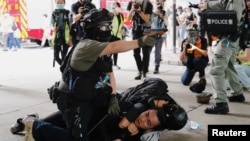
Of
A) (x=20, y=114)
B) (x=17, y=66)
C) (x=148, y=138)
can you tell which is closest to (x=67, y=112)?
(x=148, y=138)

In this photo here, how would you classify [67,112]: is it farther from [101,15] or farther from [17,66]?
[17,66]

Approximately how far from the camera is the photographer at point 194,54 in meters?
5.87

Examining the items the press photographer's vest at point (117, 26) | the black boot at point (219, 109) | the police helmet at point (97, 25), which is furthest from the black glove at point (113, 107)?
the press photographer's vest at point (117, 26)

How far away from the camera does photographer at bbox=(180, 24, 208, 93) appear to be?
587cm

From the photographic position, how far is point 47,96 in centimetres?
551

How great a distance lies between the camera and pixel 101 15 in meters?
3.03

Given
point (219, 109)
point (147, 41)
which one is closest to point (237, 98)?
point (219, 109)

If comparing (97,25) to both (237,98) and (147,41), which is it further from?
(237,98)

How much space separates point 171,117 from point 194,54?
3.03 meters

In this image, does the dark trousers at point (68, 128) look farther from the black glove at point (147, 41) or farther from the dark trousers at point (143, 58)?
the dark trousers at point (143, 58)

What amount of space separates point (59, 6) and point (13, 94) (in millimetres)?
1899

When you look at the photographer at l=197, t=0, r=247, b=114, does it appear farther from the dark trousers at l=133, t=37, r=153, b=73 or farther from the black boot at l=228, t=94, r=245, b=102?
the dark trousers at l=133, t=37, r=153, b=73

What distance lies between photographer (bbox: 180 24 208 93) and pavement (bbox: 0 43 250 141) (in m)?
0.27

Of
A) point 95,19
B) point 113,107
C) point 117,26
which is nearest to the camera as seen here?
point 95,19
